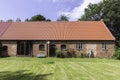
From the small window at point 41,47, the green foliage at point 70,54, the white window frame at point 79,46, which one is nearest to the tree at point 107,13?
the white window frame at point 79,46

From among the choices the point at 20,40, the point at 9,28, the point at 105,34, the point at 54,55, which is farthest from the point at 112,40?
the point at 9,28

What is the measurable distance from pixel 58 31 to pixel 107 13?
59.8 ft

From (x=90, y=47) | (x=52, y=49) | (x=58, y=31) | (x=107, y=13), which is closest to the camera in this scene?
(x=90, y=47)

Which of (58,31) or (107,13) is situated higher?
(107,13)

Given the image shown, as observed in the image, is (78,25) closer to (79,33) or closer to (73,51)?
(79,33)

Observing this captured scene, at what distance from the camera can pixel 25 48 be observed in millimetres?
43875

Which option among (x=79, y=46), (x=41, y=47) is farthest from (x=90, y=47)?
(x=41, y=47)

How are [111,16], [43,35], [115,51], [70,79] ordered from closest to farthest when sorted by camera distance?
1. [70,79]
2. [115,51]
3. [43,35]
4. [111,16]

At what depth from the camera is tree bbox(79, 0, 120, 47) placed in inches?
2306

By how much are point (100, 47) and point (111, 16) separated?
17579 millimetres

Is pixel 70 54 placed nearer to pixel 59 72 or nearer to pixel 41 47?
pixel 41 47

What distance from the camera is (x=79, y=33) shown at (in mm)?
44156

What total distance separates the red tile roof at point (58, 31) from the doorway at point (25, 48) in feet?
3.11

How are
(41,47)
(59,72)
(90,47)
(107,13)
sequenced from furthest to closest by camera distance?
(107,13) → (41,47) → (90,47) → (59,72)
